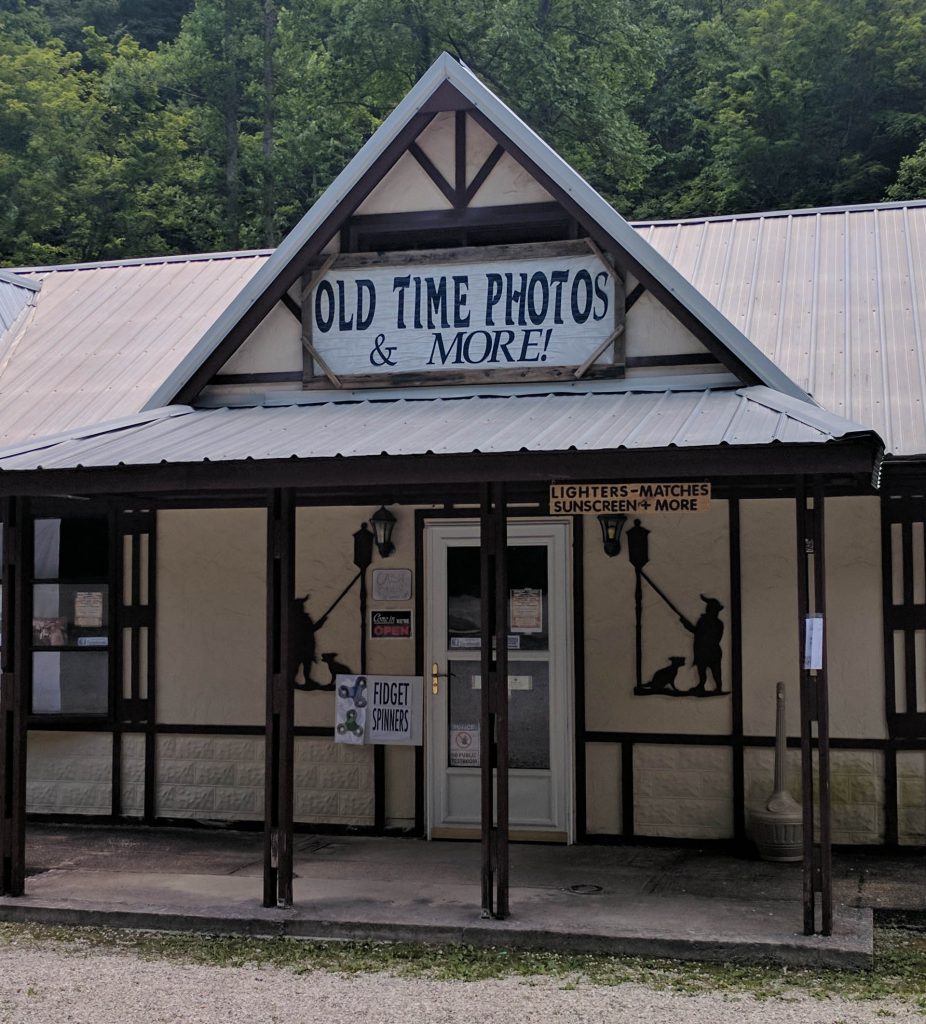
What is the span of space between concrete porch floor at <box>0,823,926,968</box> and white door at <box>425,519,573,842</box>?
32 centimetres

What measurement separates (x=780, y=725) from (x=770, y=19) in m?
28.9

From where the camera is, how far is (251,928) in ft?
24.8

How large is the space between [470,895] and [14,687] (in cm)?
314

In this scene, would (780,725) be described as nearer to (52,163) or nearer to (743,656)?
(743,656)

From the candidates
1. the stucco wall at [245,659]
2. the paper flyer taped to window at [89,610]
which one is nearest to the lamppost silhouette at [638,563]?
the stucco wall at [245,659]

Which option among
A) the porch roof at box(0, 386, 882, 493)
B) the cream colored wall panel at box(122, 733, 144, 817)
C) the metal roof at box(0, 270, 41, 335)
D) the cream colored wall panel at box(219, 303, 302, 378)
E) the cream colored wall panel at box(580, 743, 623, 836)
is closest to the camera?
the porch roof at box(0, 386, 882, 493)

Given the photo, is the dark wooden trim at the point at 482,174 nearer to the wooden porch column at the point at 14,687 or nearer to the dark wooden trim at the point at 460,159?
the dark wooden trim at the point at 460,159

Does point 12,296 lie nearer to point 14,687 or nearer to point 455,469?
point 14,687

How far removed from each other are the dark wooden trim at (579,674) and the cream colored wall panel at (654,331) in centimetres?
158

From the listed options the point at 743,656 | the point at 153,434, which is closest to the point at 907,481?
the point at 743,656

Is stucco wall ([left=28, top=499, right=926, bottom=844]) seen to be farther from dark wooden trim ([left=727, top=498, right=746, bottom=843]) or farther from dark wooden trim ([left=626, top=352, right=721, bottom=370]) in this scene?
dark wooden trim ([left=626, top=352, right=721, bottom=370])

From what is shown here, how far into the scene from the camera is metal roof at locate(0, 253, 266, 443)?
1105 centimetres

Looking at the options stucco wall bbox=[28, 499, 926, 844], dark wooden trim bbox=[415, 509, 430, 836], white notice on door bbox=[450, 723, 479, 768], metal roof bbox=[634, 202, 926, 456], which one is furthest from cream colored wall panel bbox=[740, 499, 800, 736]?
dark wooden trim bbox=[415, 509, 430, 836]

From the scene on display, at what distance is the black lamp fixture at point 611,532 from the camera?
9836 millimetres
